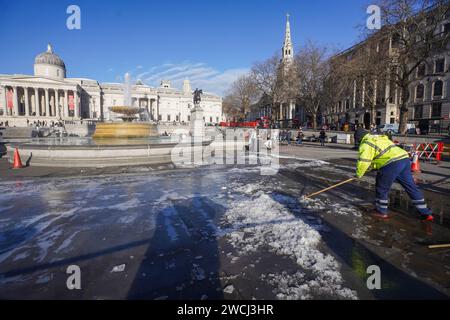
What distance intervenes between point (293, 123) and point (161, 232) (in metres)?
59.9

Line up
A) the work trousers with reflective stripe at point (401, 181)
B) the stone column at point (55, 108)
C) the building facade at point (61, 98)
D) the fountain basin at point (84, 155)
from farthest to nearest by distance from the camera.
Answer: the stone column at point (55, 108) < the building facade at point (61, 98) < the fountain basin at point (84, 155) < the work trousers with reflective stripe at point (401, 181)

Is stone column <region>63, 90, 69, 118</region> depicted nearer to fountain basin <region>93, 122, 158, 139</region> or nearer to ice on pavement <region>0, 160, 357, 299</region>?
fountain basin <region>93, 122, 158, 139</region>

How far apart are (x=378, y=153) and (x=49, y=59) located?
10313 centimetres

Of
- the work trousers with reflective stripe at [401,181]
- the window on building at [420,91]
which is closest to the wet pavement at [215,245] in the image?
the work trousers with reflective stripe at [401,181]

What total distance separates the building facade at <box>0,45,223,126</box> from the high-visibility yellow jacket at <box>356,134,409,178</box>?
70.8 meters

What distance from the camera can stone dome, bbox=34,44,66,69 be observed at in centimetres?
8257

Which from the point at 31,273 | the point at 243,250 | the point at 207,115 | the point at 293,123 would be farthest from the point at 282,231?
the point at 207,115

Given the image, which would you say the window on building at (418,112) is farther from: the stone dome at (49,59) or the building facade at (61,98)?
the stone dome at (49,59)

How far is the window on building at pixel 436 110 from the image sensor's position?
43375 millimetres

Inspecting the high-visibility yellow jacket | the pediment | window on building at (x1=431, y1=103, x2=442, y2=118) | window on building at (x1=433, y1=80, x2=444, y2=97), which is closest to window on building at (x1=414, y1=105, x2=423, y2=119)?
window on building at (x1=431, y1=103, x2=442, y2=118)

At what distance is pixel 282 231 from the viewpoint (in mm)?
4551

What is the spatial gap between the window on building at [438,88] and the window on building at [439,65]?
72.7 inches

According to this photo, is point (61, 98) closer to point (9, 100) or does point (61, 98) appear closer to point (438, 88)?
point (9, 100)
